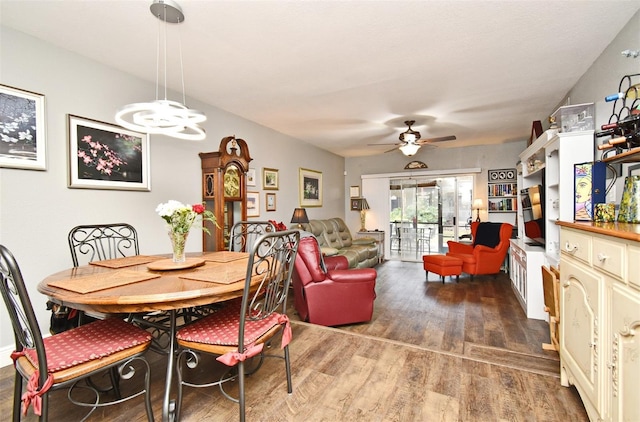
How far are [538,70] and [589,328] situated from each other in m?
2.54

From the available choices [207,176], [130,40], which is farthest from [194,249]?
[130,40]

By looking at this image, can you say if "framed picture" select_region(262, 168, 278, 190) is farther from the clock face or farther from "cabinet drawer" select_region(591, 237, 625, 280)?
"cabinet drawer" select_region(591, 237, 625, 280)

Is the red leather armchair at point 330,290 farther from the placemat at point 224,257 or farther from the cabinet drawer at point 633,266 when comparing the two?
the cabinet drawer at point 633,266

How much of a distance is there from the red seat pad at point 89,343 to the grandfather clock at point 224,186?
6.08ft

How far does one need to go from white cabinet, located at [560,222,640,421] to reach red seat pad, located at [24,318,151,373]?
218cm

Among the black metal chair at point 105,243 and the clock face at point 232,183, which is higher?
the clock face at point 232,183

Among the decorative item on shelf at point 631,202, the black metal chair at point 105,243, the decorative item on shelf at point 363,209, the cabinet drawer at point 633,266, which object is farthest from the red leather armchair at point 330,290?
the decorative item on shelf at point 363,209

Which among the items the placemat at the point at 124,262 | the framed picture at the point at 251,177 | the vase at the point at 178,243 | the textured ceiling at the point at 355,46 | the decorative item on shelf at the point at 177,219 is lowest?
the placemat at the point at 124,262

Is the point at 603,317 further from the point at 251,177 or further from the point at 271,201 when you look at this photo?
the point at 271,201

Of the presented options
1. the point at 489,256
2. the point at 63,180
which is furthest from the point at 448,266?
the point at 63,180

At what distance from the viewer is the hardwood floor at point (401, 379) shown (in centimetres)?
169

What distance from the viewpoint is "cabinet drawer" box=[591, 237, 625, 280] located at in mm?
1204

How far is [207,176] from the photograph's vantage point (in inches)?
144

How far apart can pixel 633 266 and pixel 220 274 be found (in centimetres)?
192
